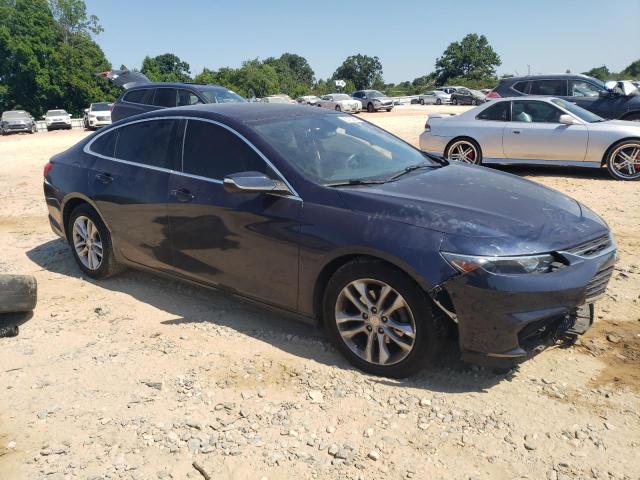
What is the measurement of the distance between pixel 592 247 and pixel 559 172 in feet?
25.0

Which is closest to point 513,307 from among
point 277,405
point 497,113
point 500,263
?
point 500,263

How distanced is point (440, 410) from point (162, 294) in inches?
114

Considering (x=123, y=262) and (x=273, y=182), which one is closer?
(x=273, y=182)

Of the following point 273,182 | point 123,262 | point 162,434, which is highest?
point 273,182

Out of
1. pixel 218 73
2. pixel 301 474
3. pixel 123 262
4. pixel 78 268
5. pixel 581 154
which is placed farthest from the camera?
pixel 218 73

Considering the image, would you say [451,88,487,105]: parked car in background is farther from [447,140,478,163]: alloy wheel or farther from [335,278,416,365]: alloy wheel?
[335,278,416,365]: alloy wheel

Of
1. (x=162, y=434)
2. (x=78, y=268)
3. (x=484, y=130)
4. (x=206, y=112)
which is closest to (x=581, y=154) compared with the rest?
(x=484, y=130)

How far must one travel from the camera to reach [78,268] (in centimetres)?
589

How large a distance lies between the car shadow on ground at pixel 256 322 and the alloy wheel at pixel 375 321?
18 cm

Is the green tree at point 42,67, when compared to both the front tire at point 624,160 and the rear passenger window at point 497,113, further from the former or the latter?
the front tire at point 624,160

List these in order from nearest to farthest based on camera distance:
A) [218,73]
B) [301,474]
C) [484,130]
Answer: [301,474]
[484,130]
[218,73]

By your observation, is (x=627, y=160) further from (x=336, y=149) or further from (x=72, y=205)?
(x=72, y=205)

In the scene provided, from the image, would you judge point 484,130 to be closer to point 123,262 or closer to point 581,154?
point 581,154

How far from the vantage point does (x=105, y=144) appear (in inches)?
206
